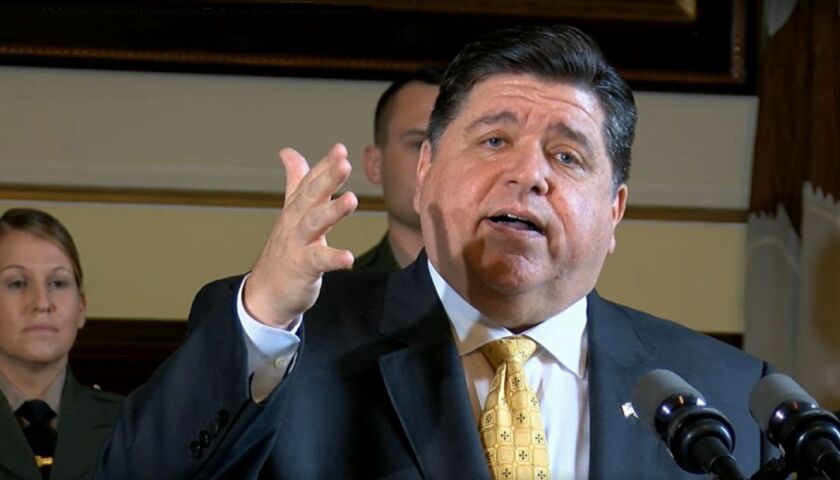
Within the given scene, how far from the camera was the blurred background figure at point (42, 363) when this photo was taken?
136 inches

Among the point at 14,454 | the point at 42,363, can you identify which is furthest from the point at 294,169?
the point at 42,363

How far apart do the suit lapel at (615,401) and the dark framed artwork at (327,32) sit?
7.23ft

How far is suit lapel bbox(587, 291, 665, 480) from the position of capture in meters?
2.21

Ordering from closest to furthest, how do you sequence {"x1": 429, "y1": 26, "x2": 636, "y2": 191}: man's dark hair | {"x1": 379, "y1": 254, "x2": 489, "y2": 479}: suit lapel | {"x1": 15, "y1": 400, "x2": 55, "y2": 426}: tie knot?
{"x1": 379, "y1": 254, "x2": 489, "y2": 479}: suit lapel
{"x1": 429, "y1": 26, "x2": 636, "y2": 191}: man's dark hair
{"x1": 15, "y1": 400, "x2": 55, "y2": 426}: tie knot

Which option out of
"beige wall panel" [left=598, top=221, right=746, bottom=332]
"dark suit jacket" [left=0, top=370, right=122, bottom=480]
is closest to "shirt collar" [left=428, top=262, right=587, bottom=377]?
"dark suit jacket" [left=0, top=370, right=122, bottom=480]

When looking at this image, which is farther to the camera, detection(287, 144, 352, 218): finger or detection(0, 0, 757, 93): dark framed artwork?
detection(0, 0, 757, 93): dark framed artwork

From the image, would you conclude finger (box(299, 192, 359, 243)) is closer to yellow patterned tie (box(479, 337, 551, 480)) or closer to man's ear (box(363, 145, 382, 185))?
yellow patterned tie (box(479, 337, 551, 480))

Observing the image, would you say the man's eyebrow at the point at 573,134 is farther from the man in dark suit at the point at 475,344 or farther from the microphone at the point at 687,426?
the microphone at the point at 687,426

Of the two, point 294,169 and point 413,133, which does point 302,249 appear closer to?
point 294,169

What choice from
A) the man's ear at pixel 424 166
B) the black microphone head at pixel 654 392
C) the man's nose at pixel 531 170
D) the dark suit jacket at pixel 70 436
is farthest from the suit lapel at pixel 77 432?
the black microphone head at pixel 654 392

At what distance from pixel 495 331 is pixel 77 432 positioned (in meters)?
1.48

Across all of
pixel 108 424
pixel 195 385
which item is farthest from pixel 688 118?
pixel 195 385

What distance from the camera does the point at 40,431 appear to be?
3.53 metres

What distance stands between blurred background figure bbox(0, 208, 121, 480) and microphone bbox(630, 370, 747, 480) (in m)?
1.89
